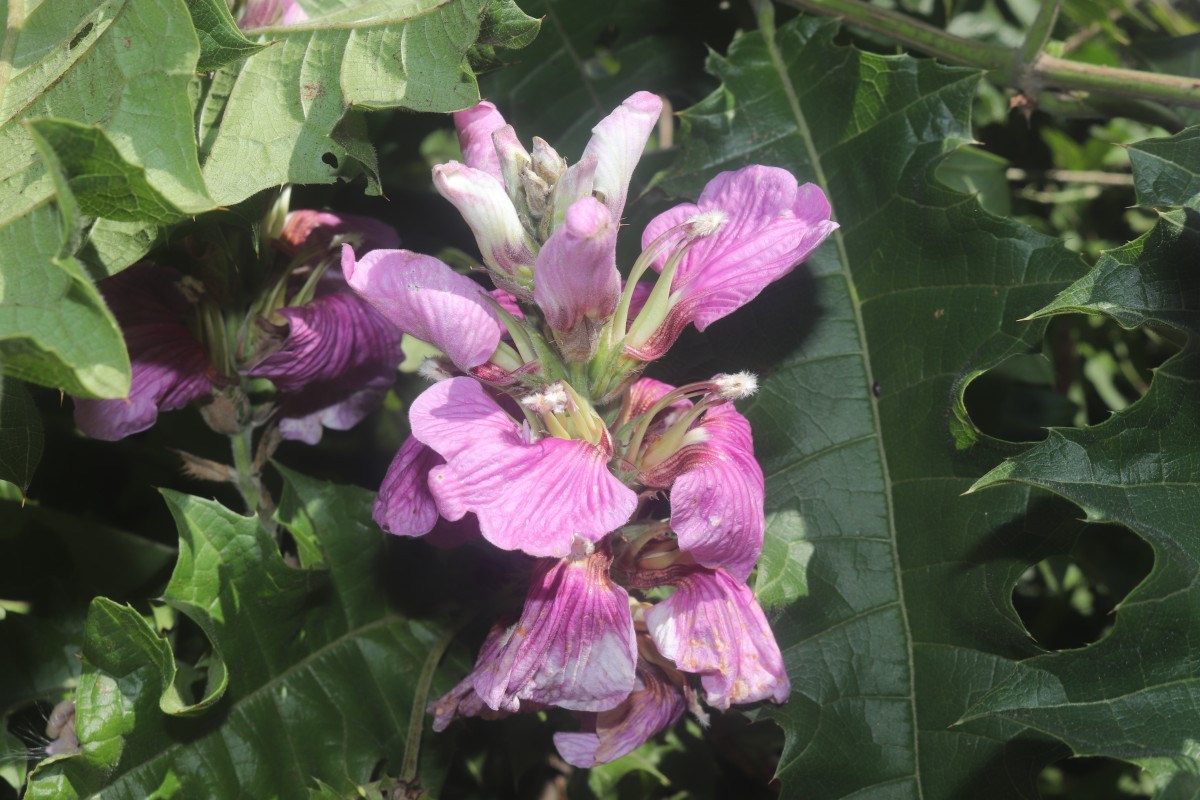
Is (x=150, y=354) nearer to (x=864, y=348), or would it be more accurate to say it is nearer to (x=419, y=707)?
(x=419, y=707)

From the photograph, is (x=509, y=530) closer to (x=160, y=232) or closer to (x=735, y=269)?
(x=735, y=269)

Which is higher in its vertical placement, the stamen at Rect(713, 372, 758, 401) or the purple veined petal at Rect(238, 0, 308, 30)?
the purple veined petal at Rect(238, 0, 308, 30)

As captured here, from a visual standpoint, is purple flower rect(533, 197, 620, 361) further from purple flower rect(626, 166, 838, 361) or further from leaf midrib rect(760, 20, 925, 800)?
leaf midrib rect(760, 20, 925, 800)

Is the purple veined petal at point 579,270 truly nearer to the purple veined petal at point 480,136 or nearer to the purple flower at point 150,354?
the purple veined petal at point 480,136

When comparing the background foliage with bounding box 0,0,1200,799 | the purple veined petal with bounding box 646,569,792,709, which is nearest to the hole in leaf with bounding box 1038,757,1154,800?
the background foliage with bounding box 0,0,1200,799

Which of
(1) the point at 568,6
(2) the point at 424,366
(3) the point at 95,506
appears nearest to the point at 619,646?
(2) the point at 424,366

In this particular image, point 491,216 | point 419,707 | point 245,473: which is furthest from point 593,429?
point 245,473
